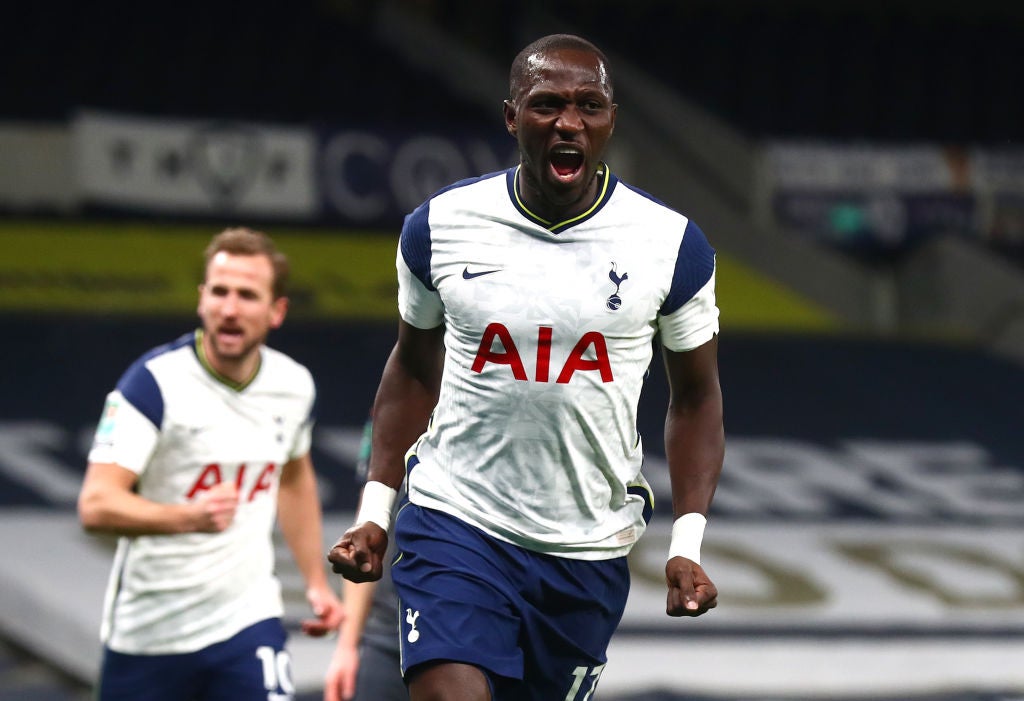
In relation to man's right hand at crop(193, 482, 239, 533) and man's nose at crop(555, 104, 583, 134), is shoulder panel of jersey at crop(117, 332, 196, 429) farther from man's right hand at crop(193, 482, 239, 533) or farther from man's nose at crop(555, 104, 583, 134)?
man's nose at crop(555, 104, 583, 134)

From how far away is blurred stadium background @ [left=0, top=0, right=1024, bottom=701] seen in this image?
307 inches

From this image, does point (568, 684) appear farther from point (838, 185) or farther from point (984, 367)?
point (838, 185)

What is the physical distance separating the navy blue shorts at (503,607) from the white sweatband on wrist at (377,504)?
0.10 ft

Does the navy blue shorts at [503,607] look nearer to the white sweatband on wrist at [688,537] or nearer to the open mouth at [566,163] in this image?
the white sweatband on wrist at [688,537]

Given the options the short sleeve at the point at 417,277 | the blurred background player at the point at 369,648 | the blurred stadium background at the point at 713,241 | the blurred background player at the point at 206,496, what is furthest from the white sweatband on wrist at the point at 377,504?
the blurred stadium background at the point at 713,241

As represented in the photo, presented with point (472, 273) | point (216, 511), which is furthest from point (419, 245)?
point (216, 511)

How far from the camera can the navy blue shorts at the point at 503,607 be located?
2.92 m

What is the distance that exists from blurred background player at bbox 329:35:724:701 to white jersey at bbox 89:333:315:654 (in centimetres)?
121

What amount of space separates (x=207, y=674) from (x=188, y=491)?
49 cm

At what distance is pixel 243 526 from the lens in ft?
14.2

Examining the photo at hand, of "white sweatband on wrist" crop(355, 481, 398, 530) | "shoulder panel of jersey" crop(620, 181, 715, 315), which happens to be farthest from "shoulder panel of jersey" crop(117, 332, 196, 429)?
"shoulder panel of jersey" crop(620, 181, 715, 315)

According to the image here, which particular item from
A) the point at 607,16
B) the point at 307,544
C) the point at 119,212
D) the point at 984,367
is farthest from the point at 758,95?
the point at 307,544

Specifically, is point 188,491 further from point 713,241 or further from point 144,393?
point 713,241

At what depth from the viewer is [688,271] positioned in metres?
3.06
